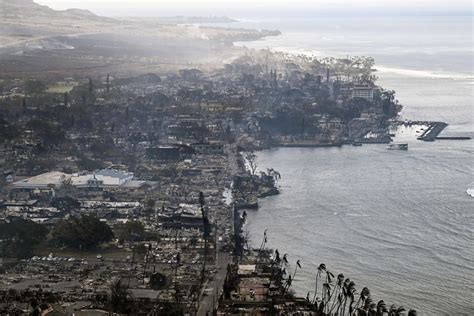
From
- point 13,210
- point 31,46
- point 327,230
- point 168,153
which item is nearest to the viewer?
point 327,230

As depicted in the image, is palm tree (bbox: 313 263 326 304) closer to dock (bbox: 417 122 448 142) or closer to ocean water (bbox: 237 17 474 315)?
ocean water (bbox: 237 17 474 315)

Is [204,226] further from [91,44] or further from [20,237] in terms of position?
[91,44]

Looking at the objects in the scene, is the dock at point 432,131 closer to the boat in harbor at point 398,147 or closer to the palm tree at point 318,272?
the boat in harbor at point 398,147

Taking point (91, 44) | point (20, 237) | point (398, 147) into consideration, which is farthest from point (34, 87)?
point (20, 237)

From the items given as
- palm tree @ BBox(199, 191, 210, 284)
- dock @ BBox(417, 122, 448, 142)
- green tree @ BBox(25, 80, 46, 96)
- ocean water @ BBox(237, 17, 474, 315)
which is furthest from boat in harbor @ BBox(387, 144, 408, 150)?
green tree @ BBox(25, 80, 46, 96)

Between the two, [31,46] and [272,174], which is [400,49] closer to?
[31,46]

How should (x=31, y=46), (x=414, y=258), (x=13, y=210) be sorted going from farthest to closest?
(x=31, y=46)
(x=13, y=210)
(x=414, y=258)

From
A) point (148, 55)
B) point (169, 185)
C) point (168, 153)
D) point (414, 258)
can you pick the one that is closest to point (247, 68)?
point (148, 55)

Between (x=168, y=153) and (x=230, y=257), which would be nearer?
(x=230, y=257)
